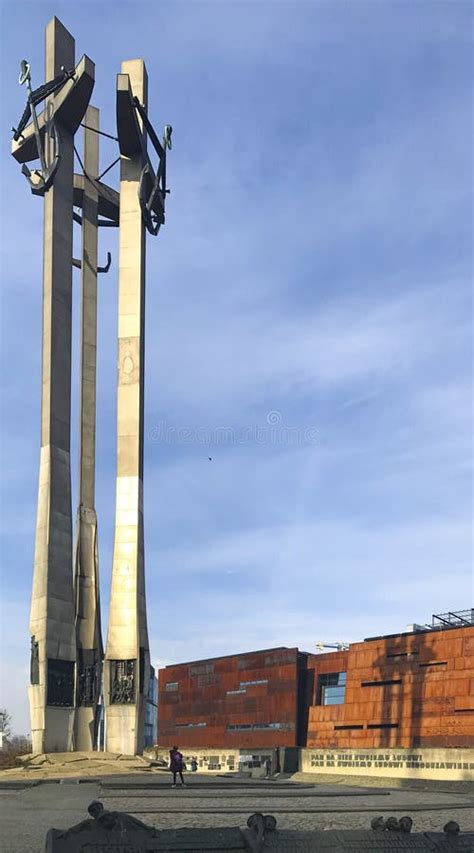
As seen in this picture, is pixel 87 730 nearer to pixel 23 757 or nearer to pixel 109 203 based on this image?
pixel 23 757

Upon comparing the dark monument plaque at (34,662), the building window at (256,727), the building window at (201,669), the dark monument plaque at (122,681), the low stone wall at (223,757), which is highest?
the dark monument plaque at (34,662)

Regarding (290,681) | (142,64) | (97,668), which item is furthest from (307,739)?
(142,64)

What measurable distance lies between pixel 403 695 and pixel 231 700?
15.9 m

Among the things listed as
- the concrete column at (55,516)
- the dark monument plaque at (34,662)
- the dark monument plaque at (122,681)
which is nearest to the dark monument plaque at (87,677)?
the dark monument plaque at (122,681)

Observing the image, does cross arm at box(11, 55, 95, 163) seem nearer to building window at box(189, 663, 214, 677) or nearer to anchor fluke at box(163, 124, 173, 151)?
anchor fluke at box(163, 124, 173, 151)

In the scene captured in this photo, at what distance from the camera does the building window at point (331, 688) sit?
57.3m

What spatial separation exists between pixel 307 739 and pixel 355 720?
4882mm

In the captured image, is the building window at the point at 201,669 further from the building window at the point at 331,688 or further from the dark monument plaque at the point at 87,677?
the dark monument plaque at the point at 87,677

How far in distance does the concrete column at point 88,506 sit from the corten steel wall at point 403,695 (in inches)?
891

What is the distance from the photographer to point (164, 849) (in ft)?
24.4

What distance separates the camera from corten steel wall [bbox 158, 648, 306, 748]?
60375mm

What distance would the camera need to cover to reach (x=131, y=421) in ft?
116

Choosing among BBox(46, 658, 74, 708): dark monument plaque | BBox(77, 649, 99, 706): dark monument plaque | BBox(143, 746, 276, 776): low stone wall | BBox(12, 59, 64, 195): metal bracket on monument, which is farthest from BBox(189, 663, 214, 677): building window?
BBox(12, 59, 64, 195): metal bracket on monument

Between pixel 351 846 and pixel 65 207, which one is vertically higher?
pixel 65 207
